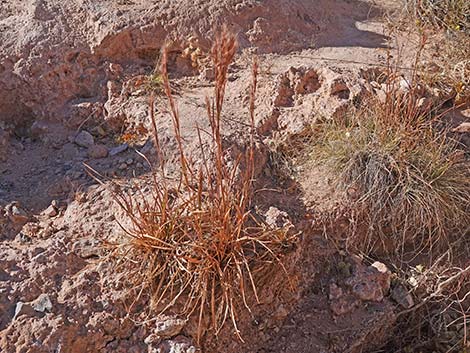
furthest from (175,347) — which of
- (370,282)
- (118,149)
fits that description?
(118,149)

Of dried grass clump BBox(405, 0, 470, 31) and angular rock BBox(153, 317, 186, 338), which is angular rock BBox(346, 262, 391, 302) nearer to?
angular rock BBox(153, 317, 186, 338)

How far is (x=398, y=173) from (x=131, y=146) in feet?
3.71

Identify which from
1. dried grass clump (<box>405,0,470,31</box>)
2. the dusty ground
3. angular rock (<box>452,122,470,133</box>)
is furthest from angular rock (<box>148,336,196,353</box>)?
dried grass clump (<box>405,0,470,31</box>)

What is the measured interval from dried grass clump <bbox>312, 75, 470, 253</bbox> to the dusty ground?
0.13 metres

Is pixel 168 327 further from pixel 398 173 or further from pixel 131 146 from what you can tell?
pixel 398 173

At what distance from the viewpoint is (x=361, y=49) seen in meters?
3.22

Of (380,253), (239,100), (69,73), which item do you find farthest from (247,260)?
(69,73)

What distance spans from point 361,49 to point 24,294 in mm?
2083

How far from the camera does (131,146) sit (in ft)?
8.64

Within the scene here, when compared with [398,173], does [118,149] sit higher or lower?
higher

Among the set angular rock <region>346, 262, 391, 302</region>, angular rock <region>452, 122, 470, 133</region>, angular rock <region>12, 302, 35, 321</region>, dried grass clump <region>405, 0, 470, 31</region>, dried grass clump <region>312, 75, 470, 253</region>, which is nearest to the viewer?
angular rock <region>12, 302, 35, 321</region>

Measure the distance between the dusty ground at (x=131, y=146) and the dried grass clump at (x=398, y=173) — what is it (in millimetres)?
132

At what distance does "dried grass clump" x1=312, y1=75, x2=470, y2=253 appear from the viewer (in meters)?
2.52

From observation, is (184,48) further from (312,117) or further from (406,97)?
(406,97)
